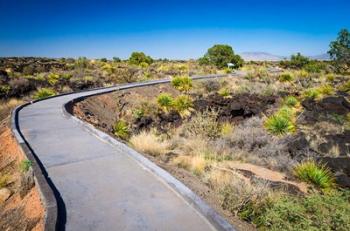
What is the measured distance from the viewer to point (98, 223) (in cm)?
468

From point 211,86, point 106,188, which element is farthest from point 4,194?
point 211,86

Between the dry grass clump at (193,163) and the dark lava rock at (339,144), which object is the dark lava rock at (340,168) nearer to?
the dark lava rock at (339,144)

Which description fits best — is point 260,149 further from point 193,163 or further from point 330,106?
point 330,106

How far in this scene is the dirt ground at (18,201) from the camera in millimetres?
5070

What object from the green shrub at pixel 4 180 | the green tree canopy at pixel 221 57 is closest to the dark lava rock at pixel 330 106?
the green shrub at pixel 4 180

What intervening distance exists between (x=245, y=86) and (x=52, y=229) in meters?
24.0

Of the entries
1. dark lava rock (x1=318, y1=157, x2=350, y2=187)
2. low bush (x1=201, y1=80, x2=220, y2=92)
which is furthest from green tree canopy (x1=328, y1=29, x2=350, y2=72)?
dark lava rock (x1=318, y1=157, x2=350, y2=187)

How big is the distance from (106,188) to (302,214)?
12.3 ft

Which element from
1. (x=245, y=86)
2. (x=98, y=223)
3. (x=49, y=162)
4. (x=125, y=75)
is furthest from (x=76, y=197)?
(x=125, y=75)

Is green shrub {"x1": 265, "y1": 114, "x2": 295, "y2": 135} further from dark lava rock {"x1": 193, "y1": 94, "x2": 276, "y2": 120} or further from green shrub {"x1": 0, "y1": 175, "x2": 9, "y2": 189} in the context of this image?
green shrub {"x1": 0, "y1": 175, "x2": 9, "y2": 189}

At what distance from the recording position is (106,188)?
19.4 feet

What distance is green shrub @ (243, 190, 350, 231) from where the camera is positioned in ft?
17.2

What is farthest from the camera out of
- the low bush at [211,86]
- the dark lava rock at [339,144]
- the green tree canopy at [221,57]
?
the green tree canopy at [221,57]

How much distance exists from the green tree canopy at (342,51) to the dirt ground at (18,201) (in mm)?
43537
